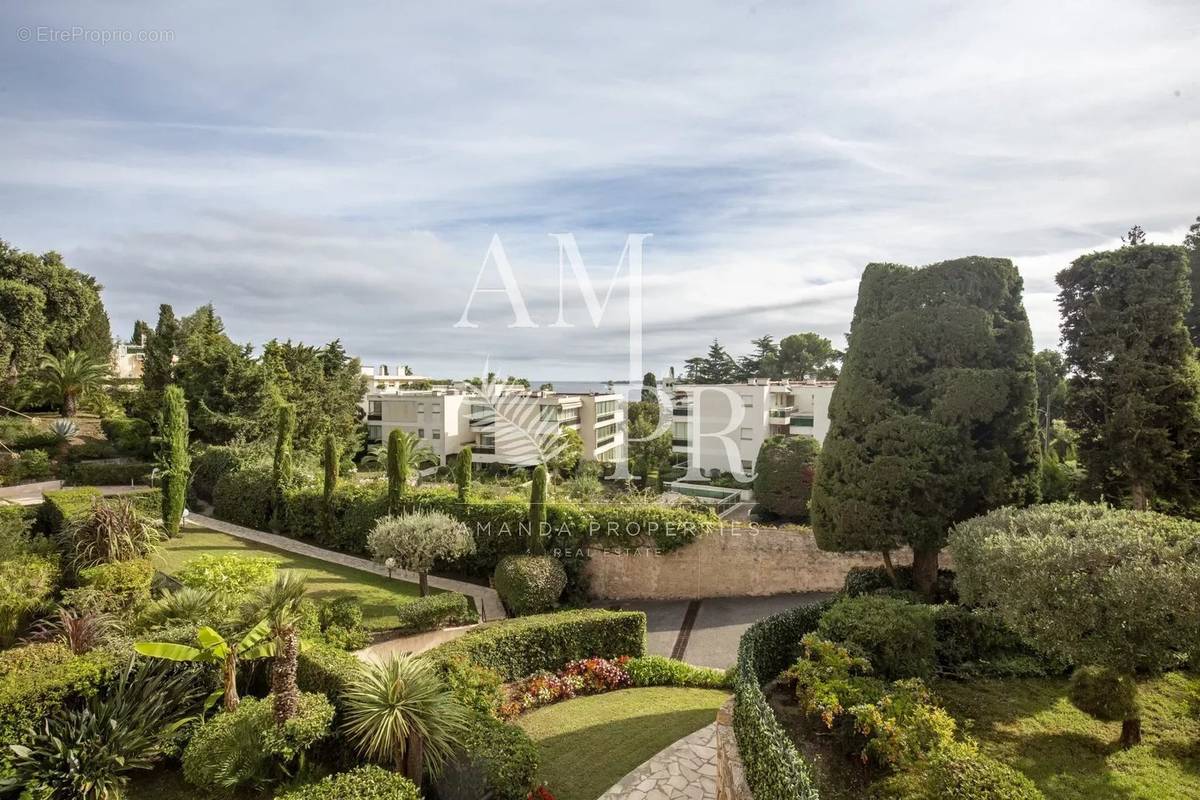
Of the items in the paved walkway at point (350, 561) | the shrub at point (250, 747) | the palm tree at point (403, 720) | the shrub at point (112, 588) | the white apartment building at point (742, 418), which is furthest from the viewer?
the white apartment building at point (742, 418)

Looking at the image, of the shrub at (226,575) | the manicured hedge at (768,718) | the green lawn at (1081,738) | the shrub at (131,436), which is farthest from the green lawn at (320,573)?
the green lawn at (1081,738)

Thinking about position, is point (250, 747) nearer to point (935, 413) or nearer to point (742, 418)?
point (935, 413)

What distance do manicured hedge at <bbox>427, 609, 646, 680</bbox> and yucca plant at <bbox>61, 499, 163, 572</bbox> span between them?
31.0ft

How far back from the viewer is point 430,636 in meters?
12.9

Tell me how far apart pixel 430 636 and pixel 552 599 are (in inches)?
148

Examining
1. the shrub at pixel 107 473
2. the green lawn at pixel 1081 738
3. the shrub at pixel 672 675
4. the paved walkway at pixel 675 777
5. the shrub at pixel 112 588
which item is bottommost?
the shrub at pixel 672 675

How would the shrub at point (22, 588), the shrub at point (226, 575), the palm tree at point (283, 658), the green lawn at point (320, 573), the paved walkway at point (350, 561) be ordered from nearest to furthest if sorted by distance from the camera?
1. the palm tree at point (283, 658)
2. the shrub at point (22, 588)
3. the shrub at point (226, 575)
4. the green lawn at point (320, 573)
5. the paved walkway at point (350, 561)

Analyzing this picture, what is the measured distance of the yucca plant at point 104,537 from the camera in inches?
549

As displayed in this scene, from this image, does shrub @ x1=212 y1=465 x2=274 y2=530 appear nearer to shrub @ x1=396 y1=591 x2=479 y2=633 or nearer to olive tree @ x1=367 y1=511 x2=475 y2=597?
olive tree @ x1=367 y1=511 x2=475 y2=597

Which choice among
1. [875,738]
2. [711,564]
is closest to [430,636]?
[711,564]

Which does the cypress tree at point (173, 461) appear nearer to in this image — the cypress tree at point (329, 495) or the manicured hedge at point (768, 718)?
the cypress tree at point (329, 495)

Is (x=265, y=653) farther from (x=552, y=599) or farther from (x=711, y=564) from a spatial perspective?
A: (x=711, y=564)

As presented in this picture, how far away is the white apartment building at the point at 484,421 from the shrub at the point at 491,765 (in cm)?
2848

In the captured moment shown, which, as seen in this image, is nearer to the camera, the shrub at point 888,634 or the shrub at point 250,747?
the shrub at point 250,747
